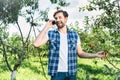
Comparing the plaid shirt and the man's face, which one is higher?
the man's face

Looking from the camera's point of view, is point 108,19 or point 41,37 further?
point 108,19

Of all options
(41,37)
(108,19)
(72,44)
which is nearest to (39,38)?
(41,37)

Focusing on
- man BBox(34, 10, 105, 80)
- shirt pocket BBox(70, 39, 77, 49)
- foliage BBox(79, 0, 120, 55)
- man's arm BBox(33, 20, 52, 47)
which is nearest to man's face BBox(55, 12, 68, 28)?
man BBox(34, 10, 105, 80)

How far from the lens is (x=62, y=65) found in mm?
5090

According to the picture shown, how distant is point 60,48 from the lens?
5164 millimetres

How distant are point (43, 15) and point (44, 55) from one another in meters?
26.7

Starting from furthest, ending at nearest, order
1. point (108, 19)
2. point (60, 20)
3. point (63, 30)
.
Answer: point (108, 19) → point (63, 30) → point (60, 20)

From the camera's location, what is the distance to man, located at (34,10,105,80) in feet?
16.7

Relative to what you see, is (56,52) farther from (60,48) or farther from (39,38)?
(39,38)

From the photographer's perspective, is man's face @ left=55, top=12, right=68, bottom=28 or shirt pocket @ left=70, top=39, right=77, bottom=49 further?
shirt pocket @ left=70, top=39, right=77, bottom=49

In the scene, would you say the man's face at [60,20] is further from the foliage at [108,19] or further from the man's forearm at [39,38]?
the foliage at [108,19]

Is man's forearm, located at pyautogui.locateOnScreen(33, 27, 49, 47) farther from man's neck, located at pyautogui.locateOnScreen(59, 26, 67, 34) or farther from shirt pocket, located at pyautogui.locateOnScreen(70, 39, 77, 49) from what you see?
shirt pocket, located at pyautogui.locateOnScreen(70, 39, 77, 49)

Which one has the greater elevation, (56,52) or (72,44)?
(72,44)

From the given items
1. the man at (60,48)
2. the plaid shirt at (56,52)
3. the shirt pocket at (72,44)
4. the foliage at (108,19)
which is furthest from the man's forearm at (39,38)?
the foliage at (108,19)
